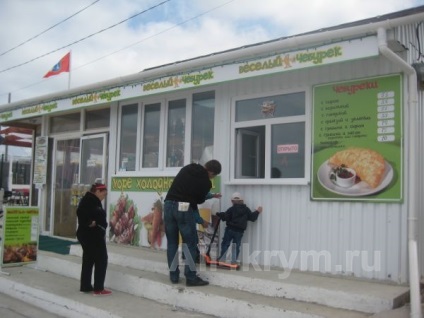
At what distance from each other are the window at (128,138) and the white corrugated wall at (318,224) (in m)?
2.31

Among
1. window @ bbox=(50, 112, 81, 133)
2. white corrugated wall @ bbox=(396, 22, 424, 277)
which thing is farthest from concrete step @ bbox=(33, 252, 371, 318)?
window @ bbox=(50, 112, 81, 133)

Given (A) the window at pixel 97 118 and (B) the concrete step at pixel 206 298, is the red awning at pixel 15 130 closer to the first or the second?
(A) the window at pixel 97 118

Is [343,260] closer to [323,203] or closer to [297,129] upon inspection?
[323,203]

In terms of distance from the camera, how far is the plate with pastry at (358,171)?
19.1ft

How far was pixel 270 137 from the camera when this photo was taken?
23.1 ft

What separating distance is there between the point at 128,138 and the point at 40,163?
3315mm

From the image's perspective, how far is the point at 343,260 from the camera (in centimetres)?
611

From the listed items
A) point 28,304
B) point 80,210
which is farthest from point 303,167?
point 28,304

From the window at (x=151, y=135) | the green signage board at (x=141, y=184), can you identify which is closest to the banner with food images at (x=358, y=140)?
the green signage board at (x=141, y=184)

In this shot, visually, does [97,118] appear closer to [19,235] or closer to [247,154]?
[19,235]

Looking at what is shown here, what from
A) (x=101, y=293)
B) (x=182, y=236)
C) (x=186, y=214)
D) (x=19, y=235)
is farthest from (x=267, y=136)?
(x=19, y=235)

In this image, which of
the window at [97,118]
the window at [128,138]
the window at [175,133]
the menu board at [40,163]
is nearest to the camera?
the window at [175,133]

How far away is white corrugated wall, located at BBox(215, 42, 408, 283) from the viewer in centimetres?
575

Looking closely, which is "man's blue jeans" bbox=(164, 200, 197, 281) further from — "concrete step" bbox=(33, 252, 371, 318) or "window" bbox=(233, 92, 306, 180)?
"window" bbox=(233, 92, 306, 180)
